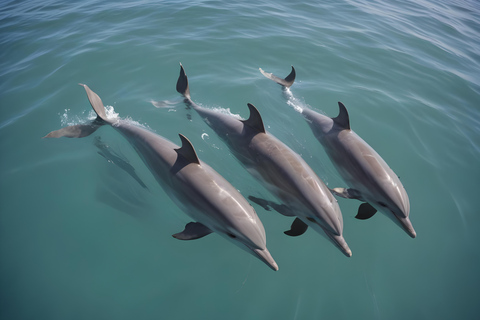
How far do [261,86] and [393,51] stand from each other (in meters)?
6.96

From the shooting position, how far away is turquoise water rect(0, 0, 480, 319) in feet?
14.4

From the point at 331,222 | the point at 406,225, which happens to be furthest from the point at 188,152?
the point at 406,225

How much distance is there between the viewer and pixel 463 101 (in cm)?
934

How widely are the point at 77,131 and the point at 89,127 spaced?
0.28 meters

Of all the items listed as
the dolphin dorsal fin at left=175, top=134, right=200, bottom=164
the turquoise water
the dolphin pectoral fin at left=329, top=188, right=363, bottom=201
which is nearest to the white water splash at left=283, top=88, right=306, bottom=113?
the turquoise water

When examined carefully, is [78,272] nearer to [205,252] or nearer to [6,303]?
Result: [6,303]

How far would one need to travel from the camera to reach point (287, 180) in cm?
467

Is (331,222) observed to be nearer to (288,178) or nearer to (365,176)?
(288,178)

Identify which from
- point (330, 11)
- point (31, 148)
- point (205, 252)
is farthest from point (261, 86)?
point (330, 11)

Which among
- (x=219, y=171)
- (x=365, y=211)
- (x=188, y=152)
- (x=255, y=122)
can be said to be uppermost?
(x=255, y=122)

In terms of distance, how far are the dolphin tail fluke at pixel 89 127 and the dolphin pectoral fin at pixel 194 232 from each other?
3.92m

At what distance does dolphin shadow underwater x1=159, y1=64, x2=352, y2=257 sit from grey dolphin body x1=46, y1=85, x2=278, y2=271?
0.85m

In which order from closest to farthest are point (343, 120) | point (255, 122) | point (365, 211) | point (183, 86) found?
point (365, 211), point (255, 122), point (343, 120), point (183, 86)

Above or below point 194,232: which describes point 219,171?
below
